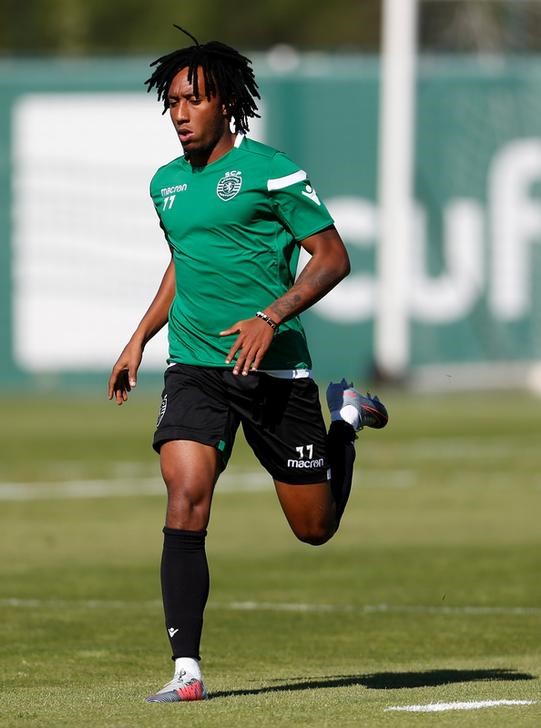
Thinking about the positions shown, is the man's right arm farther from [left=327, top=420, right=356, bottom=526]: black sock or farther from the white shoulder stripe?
[left=327, top=420, right=356, bottom=526]: black sock

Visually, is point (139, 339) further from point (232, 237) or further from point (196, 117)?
point (196, 117)

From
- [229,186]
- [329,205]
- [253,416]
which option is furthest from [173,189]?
[329,205]

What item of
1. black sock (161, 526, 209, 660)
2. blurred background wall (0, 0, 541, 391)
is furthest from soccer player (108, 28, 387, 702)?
blurred background wall (0, 0, 541, 391)

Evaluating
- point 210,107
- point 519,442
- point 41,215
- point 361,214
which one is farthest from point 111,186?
point 210,107

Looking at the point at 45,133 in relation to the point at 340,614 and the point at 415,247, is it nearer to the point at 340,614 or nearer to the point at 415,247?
the point at 415,247

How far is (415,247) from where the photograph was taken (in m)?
37.8

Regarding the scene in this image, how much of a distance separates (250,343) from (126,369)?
3.30 feet

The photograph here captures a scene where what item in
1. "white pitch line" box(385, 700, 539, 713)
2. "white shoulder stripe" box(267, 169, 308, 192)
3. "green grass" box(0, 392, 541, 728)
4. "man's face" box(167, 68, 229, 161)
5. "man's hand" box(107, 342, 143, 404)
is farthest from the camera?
"man's hand" box(107, 342, 143, 404)

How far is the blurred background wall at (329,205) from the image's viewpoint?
37.2m

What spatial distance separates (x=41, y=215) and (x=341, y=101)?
6068 millimetres

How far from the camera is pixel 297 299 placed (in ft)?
26.8

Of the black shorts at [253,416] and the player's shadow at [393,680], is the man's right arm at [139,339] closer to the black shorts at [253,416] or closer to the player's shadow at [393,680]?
the black shorts at [253,416]

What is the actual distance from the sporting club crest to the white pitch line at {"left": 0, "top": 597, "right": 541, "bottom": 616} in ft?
13.8

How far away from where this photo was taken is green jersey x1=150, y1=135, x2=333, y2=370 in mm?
8352
